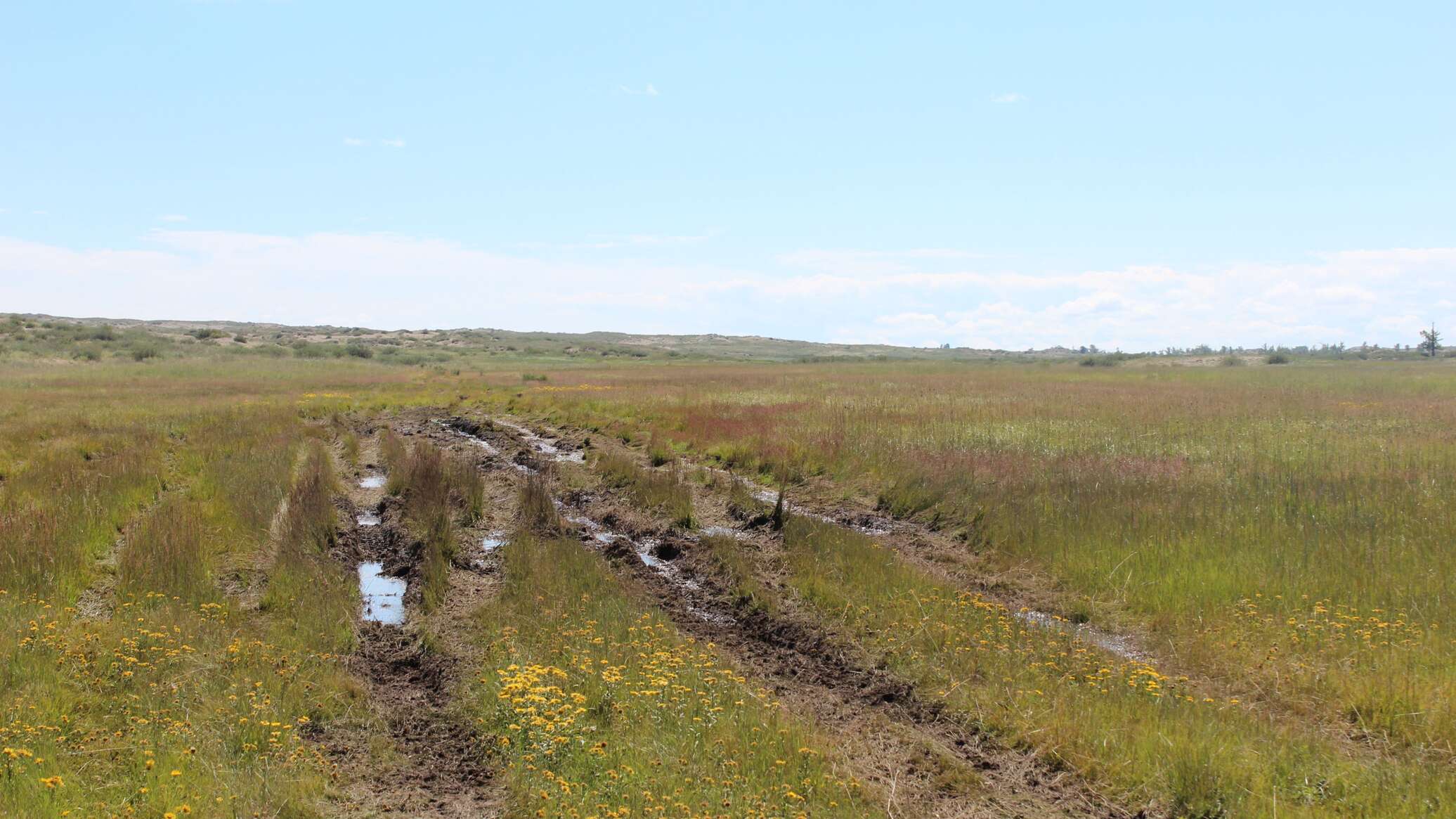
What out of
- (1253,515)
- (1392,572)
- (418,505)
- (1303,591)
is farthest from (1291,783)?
(418,505)

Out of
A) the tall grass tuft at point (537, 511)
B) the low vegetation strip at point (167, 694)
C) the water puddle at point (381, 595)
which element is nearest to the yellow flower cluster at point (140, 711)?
the low vegetation strip at point (167, 694)

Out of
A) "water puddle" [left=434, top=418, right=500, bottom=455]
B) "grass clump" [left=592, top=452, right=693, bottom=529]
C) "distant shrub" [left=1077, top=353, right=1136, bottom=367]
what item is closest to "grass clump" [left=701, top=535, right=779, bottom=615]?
"grass clump" [left=592, top=452, right=693, bottom=529]

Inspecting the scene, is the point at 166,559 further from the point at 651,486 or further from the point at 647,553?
the point at 651,486

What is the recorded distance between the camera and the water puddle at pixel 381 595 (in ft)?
31.6

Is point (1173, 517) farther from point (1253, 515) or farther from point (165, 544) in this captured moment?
point (165, 544)

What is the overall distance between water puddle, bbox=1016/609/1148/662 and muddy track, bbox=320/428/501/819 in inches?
230

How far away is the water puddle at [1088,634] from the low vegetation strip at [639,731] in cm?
358

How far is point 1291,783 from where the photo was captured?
5.49 meters

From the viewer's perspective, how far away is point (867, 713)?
23.2 feet

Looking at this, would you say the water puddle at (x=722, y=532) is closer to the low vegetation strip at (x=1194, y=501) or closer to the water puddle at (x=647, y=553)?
the water puddle at (x=647, y=553)

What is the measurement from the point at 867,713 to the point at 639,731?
1.97 metres

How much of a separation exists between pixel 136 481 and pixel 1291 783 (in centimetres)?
1769

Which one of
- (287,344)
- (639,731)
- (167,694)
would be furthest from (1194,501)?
(287,344)

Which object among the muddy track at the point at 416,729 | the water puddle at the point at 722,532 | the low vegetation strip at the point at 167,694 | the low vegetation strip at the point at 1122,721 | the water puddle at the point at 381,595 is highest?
the low vegetation strip at the point at 1122,721
